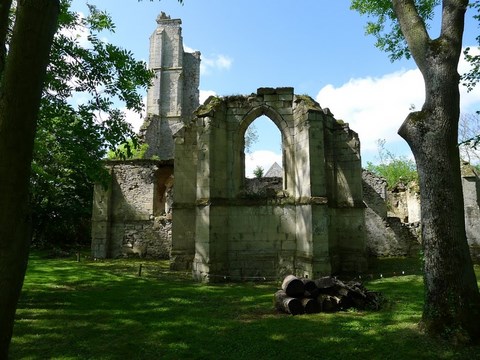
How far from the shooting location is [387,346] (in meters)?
4.96

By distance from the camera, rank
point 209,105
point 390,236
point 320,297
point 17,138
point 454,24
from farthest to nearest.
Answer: point 390,236, point 209,105, point 320,297, point 454,24, point 17,138

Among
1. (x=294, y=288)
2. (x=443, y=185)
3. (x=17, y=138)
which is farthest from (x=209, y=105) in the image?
(x=17, y=138)

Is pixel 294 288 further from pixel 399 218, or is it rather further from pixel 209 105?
pixel 399 218

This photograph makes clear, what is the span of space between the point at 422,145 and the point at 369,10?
698 centimetres

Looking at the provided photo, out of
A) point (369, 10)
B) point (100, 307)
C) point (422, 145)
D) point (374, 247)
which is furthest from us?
point (374, 247)

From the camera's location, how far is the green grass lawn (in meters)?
4.86

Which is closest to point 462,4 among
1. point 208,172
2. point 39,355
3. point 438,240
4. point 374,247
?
point 438,240

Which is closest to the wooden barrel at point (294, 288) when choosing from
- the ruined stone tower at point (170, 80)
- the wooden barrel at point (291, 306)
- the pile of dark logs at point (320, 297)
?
the pile of dark logs at point (320, 297)

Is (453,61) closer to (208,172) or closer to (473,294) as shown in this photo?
(473,294)

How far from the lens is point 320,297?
717 cm

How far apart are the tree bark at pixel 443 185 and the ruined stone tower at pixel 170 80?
1156 inches

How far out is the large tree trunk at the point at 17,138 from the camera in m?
2.97

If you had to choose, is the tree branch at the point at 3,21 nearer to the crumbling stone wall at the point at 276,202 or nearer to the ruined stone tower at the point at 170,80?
the crumbling stone wall at the point at 276,202

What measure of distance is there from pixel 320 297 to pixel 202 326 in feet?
8.33
